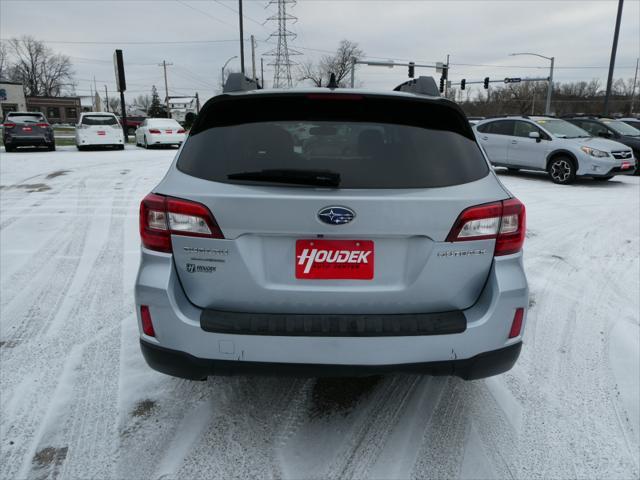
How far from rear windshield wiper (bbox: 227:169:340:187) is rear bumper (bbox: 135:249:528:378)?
536mm

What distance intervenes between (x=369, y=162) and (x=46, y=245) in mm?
5326

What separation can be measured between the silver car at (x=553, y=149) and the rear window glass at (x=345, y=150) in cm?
1095

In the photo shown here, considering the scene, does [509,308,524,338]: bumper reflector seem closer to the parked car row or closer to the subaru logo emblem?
the subaru logo emblem

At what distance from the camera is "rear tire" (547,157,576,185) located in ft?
39.1

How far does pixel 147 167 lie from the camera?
564 inches

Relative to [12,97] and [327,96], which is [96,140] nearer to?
[327,96]

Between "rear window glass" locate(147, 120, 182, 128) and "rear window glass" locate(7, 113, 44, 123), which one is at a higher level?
"rear window glass" locate(7, 113, 44, 123)

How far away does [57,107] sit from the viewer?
305 feet

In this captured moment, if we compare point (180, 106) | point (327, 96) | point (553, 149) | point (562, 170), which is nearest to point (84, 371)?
point (327, 96)

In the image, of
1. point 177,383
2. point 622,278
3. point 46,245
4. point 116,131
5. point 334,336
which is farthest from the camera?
point 116,131

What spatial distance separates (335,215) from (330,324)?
484 mm

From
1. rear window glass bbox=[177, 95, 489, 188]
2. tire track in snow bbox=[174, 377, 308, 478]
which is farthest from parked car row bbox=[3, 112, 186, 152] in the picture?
rear window glass bbox=[177, 95, 489, 188]

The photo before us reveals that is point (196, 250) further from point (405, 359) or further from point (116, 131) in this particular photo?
point (116, 131)

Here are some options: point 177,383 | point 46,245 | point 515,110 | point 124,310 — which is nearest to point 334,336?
point 177,383
